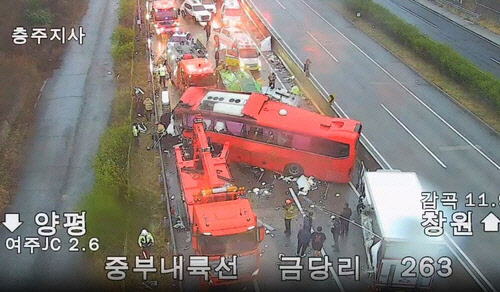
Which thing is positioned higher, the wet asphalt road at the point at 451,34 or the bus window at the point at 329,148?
the bus window at the point at 329,148

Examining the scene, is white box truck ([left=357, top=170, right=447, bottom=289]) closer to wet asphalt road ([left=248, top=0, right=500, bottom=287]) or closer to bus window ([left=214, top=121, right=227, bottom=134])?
wet asphalt road ([left=248, top=0, right=500, bottom=287])

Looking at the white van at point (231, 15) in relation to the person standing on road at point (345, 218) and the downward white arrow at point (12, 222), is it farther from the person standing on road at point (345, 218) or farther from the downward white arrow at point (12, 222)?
the person standing on road at point (345, 218)

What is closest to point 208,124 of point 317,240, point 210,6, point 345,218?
point 345,218

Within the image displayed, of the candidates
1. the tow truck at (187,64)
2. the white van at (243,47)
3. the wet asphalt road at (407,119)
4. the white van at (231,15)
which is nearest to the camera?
the wet asphalt road at (407,119)

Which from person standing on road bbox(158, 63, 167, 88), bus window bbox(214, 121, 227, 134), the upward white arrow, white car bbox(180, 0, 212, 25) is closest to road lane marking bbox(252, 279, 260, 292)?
bus window bbox(214, 121, 227, 134)

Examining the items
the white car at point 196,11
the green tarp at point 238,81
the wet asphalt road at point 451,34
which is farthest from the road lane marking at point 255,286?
the white car at point 196,11

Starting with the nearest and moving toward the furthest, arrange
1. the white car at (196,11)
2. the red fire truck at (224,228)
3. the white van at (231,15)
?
the red fire truck at (224,228), the white van at (231,15), the white car at (196,11)

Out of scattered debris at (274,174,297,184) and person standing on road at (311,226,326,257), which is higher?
person standing on road at (311,226,326,257)
